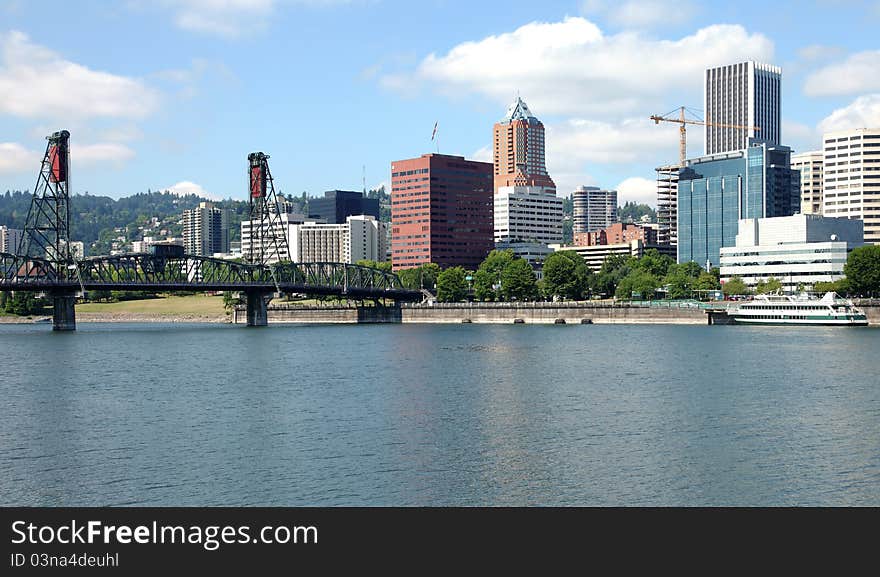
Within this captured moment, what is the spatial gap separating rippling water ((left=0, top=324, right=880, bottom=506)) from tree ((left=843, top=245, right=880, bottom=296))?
7673 centimetres

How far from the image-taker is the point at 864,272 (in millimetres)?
177625

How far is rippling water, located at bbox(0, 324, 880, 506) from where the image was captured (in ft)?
133

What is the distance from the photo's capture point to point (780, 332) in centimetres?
14462

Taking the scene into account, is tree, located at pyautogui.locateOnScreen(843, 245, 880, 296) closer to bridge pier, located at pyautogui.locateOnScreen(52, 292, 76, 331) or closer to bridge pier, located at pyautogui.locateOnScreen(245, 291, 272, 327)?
bridge pier, located at pyautogui.locateOnScreen(245, 291, 272, 327)

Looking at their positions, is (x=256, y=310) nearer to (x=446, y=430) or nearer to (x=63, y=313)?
(x=63, y=313)

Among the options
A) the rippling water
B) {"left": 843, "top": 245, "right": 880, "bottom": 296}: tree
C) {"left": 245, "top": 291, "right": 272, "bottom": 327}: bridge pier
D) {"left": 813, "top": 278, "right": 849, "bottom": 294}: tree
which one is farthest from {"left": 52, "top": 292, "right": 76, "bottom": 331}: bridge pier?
{"left": 843, "top": 245, "right": 880, "bottom": 296}: tree

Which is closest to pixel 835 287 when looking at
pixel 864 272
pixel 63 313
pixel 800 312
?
pixel 864 272

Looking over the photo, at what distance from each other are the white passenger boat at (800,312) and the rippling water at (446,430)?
186ft

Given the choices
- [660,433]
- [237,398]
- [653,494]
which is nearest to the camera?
[653,494]

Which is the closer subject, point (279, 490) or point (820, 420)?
point (279, 490)

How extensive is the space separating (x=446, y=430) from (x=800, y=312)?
12398 cm
